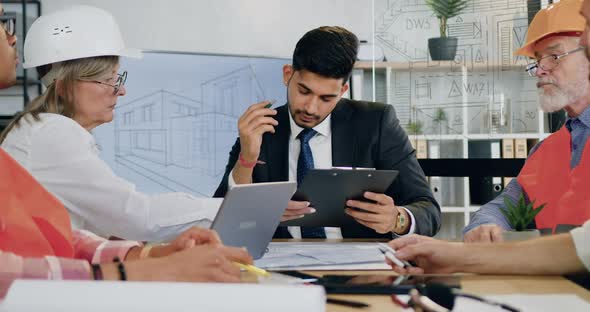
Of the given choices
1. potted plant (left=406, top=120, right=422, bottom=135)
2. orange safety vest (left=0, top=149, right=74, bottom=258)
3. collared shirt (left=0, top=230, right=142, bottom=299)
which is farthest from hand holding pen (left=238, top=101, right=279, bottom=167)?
potted plant (left=406, top=120, right=422, bottom=135)

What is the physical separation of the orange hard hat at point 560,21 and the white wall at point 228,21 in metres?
2.29

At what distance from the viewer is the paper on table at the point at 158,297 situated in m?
0.51

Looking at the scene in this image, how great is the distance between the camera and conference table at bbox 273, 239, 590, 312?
118cm

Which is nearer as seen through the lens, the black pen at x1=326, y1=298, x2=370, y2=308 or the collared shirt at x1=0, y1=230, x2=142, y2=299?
the collared shirt at x1=0, y1=230, x2=142, y2=299

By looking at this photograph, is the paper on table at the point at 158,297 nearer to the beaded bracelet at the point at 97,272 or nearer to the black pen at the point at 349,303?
the beaded bracelet at the point at 97,272

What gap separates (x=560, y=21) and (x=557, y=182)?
2.17 feet

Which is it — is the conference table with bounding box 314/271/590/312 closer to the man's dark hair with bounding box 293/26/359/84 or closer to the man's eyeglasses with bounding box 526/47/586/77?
the man's dark hair with bounding box 293/26/359/84

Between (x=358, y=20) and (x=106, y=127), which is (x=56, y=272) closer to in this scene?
(x=106, y=127)

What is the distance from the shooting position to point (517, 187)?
2.61 m

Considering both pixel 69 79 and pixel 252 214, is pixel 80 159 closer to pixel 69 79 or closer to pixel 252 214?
pixel 69 79

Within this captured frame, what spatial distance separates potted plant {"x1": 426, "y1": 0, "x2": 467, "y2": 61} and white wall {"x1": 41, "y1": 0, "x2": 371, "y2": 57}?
41.4 inches

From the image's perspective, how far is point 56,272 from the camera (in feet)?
3.48

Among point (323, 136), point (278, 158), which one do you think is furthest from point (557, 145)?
point (278, 158)

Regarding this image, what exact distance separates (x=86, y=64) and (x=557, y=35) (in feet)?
5.74
